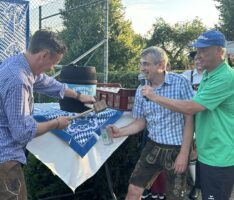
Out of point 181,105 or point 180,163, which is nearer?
point 181,105

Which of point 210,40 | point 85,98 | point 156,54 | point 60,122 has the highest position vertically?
point 210,40

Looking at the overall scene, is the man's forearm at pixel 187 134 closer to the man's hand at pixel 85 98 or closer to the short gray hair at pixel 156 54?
the short gray hair at pixel 156 54

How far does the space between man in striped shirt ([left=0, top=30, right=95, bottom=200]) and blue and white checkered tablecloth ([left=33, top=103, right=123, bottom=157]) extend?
653mm

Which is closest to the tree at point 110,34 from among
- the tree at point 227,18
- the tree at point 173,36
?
the tree at point 227,18

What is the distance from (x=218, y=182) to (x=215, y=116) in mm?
465

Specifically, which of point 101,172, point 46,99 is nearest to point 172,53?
point 46,99

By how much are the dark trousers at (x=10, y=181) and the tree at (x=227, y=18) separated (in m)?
28.6

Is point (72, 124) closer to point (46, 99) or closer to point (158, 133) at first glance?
point (158, 133)

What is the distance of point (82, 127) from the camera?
3438 mm

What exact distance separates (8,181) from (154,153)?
4.26 ft

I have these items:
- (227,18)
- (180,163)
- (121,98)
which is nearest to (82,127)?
(121,98)

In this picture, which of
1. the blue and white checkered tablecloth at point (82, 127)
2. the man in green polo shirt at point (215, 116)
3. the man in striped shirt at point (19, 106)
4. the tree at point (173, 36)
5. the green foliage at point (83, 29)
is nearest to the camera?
the man in striped shirt at point (19, 106)

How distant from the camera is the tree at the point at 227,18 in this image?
96.8 feet

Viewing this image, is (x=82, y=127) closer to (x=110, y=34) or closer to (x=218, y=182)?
(x=218, y=182)
